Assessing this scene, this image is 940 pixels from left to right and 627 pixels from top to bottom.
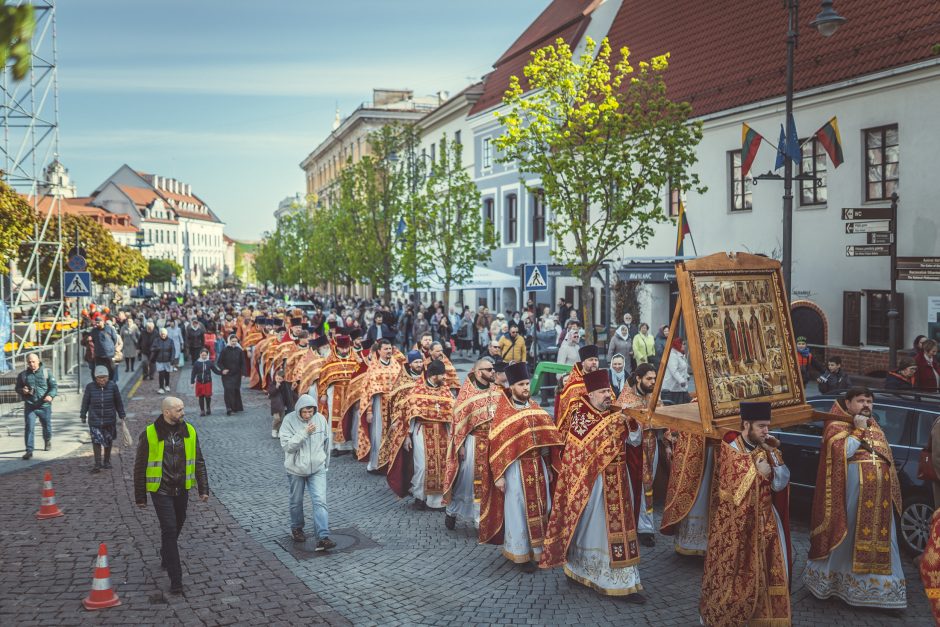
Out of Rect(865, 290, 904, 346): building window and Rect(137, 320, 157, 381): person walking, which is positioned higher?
Rect(865, 290, 904, 346): building window

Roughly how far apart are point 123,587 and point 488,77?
38244 millimetres

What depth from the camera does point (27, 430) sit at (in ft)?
44.8

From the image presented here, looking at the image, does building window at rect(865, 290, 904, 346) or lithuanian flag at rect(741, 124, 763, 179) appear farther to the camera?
building window at rect(865, 290, 904, 346)

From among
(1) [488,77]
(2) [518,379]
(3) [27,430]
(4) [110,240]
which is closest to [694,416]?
(2) [518,379]

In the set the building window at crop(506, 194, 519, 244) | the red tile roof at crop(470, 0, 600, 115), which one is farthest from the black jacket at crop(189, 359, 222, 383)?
the building window at crop(506, 194, 519, 244)

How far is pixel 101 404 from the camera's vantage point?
12.5 metres

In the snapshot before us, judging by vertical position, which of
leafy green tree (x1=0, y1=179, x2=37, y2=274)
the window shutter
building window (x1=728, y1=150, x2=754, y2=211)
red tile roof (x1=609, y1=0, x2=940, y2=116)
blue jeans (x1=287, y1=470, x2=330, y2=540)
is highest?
red tile roof (x1=609, y1=0, x2=940, y2=116)

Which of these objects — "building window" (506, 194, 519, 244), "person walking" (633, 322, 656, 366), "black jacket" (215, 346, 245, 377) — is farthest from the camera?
"building window" (506, 194, 519, 244)

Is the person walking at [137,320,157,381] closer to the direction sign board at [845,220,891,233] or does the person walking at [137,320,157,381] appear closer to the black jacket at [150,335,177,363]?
the black jacket at [150,335,177,363]

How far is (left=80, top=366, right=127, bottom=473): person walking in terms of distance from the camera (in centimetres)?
1240

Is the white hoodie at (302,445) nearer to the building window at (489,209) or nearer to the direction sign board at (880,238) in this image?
the direction sign board at (880,238)

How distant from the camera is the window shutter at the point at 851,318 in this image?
19969 mm

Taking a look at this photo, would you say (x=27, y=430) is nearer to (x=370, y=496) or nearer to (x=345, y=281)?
(x=370, y=496)

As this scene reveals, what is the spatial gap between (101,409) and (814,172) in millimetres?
17043
